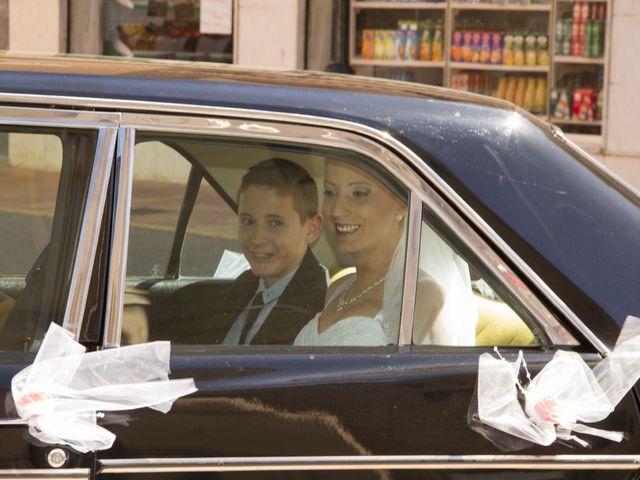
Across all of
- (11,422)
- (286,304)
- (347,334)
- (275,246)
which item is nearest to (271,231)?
(275,246)

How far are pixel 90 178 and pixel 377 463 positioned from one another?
31.7 inches

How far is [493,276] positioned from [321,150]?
0.44m

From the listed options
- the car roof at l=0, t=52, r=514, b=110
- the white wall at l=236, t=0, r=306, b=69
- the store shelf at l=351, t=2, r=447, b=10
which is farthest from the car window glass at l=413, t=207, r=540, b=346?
the store shelf at l=351, t=2, r=447, b=10

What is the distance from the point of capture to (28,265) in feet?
9.24

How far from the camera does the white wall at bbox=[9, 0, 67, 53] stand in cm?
1369

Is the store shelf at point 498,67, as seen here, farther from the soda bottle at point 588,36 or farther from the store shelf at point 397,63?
the soda bottle at point 588,36

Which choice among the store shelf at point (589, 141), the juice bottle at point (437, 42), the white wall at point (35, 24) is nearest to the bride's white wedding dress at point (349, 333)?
the store shelf at point (589, 141)

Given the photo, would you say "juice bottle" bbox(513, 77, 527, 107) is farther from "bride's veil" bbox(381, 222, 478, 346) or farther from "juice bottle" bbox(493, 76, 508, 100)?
"bride's veil" bbox(381, 222, 478, 346)

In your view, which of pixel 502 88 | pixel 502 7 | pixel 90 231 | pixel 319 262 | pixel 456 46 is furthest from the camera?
pixel 456 46

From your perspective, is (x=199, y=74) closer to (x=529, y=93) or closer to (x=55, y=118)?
(x=55, y=118)

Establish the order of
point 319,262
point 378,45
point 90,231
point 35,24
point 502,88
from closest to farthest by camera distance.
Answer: point 90,231, point 319,262, point 502,88, point 378,45, point 35,24

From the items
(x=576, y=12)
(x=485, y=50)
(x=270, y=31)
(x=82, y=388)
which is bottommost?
(x=82, y=388)

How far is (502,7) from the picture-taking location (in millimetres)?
13000

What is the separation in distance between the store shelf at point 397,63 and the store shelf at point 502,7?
24.9 inches
